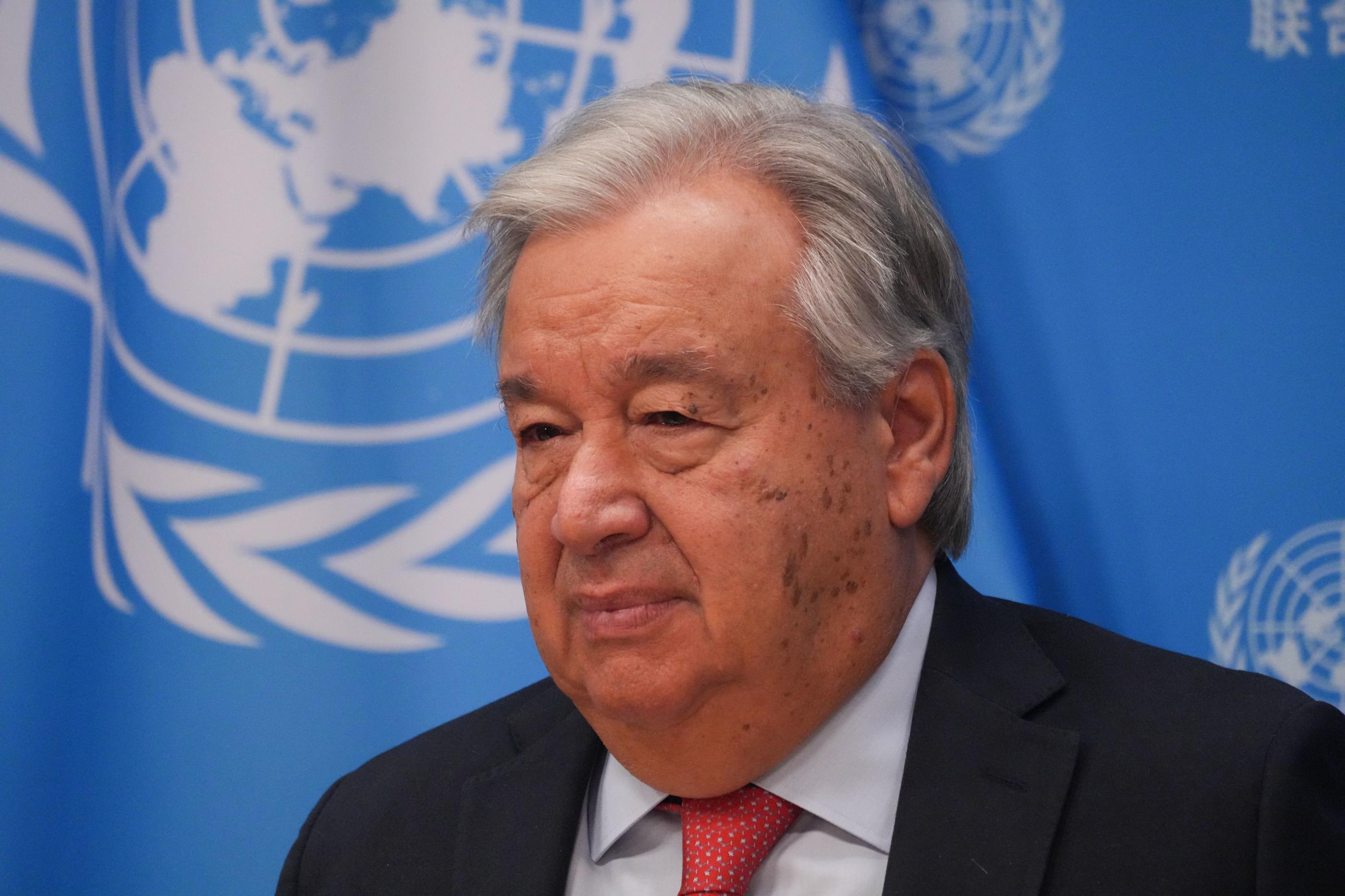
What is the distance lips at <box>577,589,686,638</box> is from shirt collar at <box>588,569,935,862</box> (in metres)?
0.31

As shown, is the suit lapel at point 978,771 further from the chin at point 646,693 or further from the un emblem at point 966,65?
the un emblem at point 966,65

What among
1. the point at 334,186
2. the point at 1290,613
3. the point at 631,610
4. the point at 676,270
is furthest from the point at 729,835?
the point at 334,186

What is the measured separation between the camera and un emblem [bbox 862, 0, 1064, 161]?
7.57 feet

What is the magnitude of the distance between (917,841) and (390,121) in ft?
5.96

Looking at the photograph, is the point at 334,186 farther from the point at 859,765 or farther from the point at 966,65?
the point at 859,765

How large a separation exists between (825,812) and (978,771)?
226 mm

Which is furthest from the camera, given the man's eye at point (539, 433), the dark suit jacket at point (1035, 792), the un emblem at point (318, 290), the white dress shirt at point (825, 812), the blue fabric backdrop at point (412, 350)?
the un emblem at point (318, 290)

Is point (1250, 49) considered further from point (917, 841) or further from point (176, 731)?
point (176, 731)

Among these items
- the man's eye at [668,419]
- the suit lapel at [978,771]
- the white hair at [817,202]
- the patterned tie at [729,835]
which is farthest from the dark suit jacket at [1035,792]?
the man's eye at [668,419]

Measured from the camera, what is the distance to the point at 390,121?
2576mm

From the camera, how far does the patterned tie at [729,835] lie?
1702 mm

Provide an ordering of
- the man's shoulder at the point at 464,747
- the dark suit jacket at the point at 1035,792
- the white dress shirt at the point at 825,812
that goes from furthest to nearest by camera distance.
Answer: the man's shoulder at the point at 464,747
the white dress shirt at the point at 825,812
the dark suit jacket at the point at 1035,792

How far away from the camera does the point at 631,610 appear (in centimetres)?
169

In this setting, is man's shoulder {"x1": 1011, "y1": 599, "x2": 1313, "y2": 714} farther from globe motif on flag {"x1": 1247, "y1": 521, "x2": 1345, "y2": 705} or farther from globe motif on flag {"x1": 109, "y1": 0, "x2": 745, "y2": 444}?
globe motif on flag {"x1": 109, "y1": 0, "x2": 745, "y2": 444}
